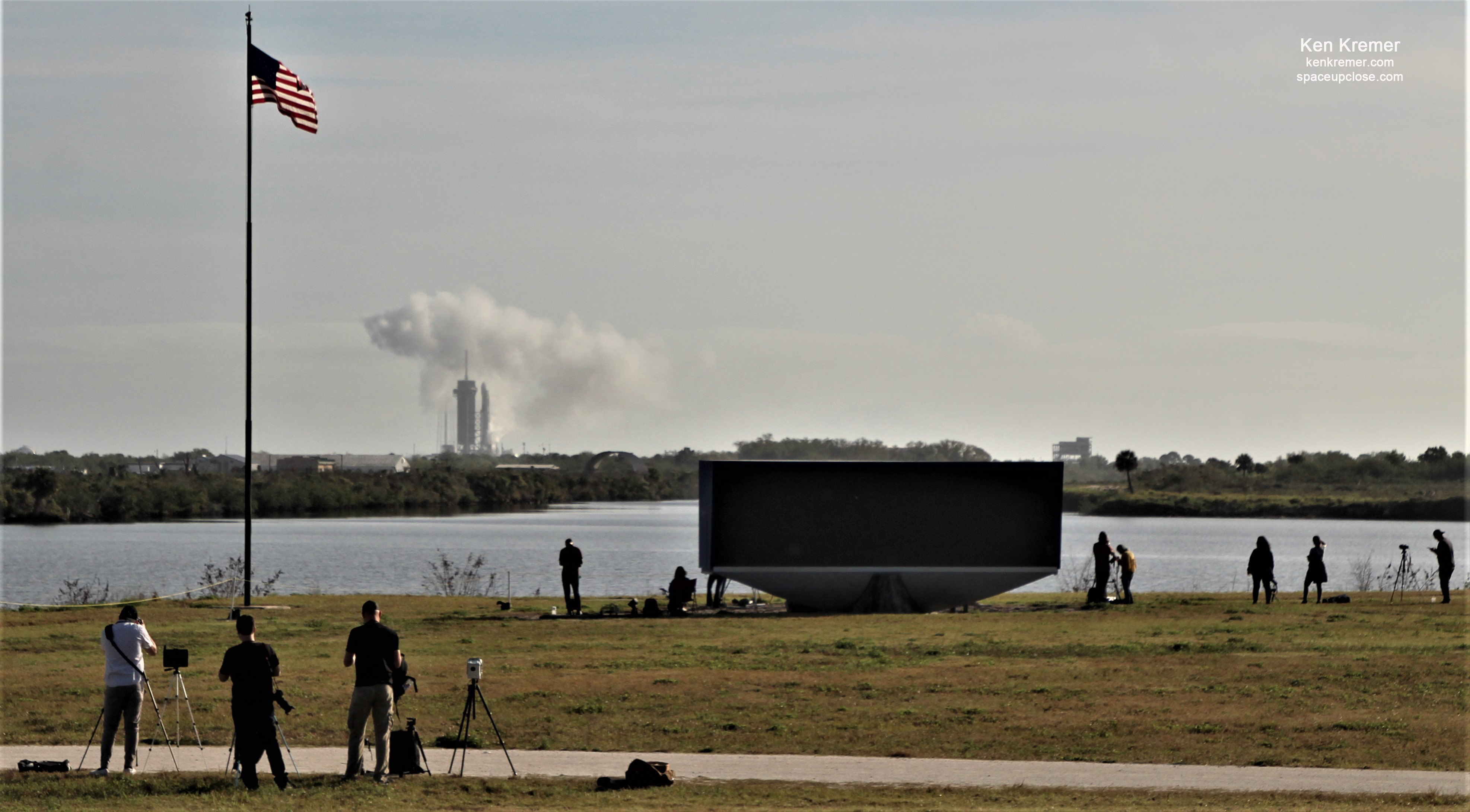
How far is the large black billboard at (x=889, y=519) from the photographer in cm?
3262

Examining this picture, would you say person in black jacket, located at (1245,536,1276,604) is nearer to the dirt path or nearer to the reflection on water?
the reflection on water

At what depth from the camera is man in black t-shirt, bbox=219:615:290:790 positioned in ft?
43.6

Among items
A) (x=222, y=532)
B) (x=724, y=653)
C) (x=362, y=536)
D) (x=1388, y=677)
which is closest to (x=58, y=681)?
(x=724, y=653)

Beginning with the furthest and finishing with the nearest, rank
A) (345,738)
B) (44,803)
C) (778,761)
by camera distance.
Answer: (345,738), (778,761), (44,803)

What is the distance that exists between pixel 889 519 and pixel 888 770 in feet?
60.5

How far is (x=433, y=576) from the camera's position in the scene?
48125 millimetres

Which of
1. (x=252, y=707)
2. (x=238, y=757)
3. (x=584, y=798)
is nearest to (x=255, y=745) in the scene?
(x=238, y=757)

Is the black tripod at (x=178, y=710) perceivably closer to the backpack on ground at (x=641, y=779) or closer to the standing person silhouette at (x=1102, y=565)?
the backpack on ground at (x=641, y=779)

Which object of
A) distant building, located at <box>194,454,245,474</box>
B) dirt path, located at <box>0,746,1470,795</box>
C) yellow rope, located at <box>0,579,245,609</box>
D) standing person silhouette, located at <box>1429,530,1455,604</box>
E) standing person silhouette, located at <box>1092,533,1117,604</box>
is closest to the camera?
dirt path, located at <box>0,746,1470,795</box>

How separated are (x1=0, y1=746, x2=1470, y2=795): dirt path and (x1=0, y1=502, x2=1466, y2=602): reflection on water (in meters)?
26.3

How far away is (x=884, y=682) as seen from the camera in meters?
20.1

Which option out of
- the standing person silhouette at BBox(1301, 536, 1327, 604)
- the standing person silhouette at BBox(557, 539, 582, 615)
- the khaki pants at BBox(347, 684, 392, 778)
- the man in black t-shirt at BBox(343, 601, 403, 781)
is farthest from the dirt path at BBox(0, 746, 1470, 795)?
the standing person silhouette at BBox(1301, 536, 1327, 604)

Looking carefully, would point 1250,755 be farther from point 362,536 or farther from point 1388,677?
point 362,536

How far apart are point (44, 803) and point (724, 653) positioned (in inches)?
484
